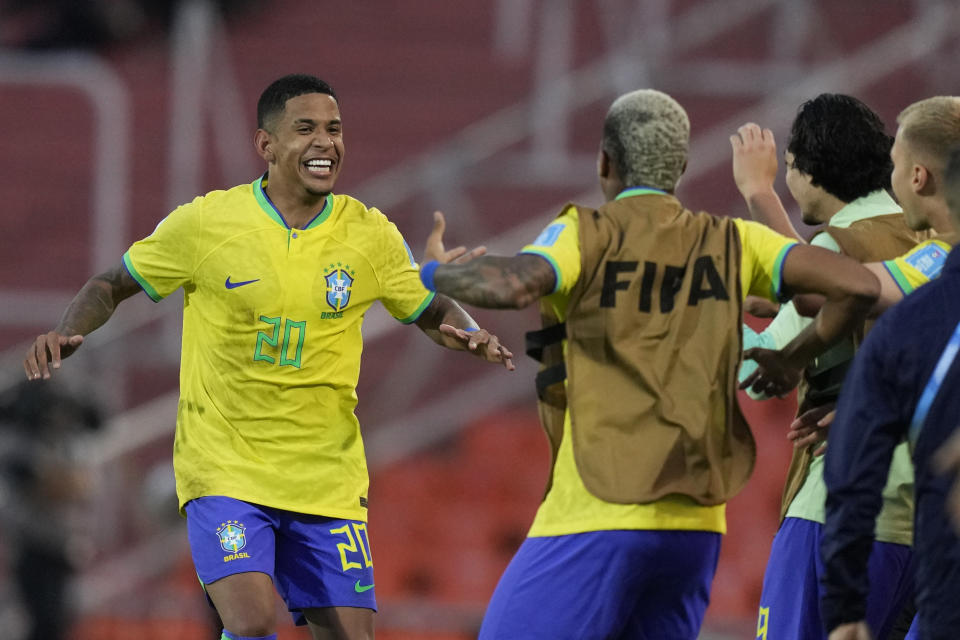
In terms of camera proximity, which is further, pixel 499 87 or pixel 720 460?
pixel 499 87

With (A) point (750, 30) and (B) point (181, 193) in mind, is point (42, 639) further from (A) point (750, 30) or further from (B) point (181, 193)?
(A) point (750, 30)

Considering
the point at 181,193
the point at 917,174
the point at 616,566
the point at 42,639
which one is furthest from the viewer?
the point at 181,193

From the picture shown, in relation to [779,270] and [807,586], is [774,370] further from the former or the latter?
[807,586]

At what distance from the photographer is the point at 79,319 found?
5402mm

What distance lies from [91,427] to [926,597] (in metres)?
6.39

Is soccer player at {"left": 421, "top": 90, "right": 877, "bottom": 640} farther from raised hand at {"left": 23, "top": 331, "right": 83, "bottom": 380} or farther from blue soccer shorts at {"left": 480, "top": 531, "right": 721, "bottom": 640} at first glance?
raised hand at {"left": 23, "top": 331, "right": 83, "bottom": 380}

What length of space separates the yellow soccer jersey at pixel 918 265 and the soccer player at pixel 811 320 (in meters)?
0.31

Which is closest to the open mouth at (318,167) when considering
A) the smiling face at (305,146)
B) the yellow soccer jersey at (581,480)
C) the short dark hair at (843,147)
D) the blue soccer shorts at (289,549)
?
the smiling face at (305,146)

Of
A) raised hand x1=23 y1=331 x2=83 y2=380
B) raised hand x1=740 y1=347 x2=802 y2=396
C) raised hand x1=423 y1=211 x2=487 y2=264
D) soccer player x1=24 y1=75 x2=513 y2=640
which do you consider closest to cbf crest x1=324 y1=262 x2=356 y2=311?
soccer player x1=24 y1=75 x2=513 y2=640

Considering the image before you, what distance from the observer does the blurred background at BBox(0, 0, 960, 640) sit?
9859mm

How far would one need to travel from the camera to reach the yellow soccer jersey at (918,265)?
4656mm

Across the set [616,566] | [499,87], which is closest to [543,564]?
[616,566]

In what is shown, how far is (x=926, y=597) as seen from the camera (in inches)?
146

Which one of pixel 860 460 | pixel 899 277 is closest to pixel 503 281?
pixel 860 460
